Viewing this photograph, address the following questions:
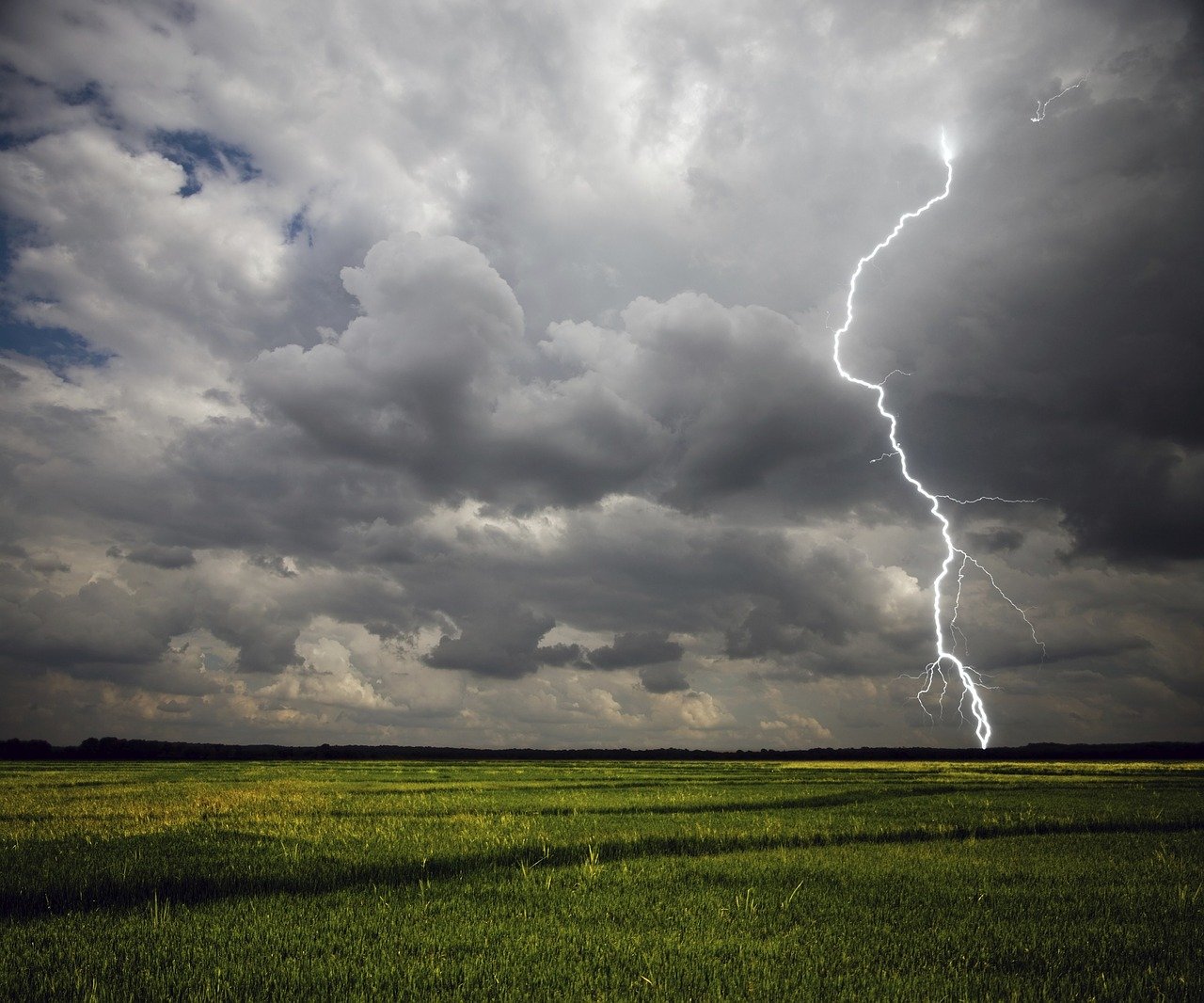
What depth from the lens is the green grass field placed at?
552 cm

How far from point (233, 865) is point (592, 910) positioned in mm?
5965

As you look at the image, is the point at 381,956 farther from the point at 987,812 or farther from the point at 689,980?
the point at 987,812

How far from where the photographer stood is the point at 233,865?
10039mm

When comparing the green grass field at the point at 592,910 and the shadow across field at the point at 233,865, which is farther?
the shadow across field at the point at 233,865

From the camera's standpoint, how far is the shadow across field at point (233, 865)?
8.55 meters

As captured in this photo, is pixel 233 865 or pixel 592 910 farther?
pixel 233 865

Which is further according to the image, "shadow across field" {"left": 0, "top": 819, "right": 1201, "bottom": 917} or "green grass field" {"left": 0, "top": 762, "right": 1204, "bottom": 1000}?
"shadow across field" {"left": 0, "top": 819, "right": 1201, "bottom": 917}

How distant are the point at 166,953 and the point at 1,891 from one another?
4.34 m

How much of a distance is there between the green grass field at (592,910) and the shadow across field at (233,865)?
0.06 m

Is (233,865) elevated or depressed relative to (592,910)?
depressed

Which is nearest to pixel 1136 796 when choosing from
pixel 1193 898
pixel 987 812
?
pixel 987 812

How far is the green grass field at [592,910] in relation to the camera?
552cm

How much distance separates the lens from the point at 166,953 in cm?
606

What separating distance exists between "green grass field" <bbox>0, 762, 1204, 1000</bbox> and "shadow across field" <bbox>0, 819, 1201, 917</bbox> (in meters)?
0.06
